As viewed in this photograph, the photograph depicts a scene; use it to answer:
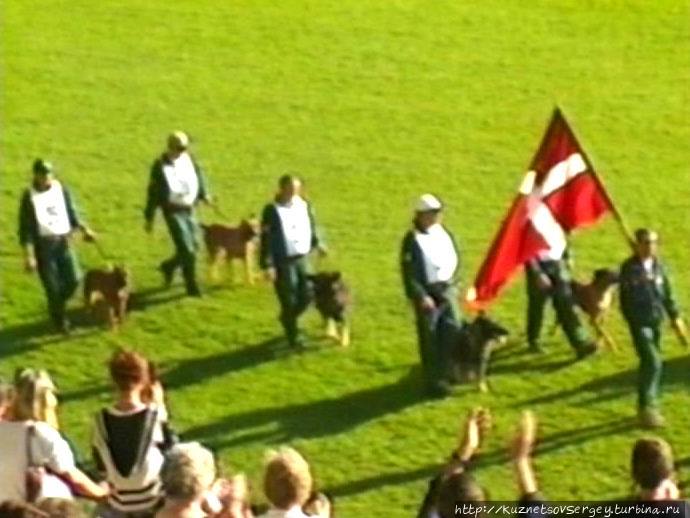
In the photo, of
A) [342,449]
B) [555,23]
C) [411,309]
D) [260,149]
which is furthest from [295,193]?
[555,23]

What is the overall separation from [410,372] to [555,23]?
9765mm

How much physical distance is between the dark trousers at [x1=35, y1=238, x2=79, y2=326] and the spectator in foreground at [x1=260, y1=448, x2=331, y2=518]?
7352 mm

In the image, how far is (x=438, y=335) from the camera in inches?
580

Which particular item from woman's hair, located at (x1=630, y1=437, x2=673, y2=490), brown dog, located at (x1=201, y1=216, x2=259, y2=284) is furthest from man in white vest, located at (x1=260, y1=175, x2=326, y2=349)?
woman's hair, located at (x1=630, y1=437, x2=673, y2=490)

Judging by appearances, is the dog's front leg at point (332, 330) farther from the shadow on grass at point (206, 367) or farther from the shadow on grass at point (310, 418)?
the shadow on grass at point (310, 418)

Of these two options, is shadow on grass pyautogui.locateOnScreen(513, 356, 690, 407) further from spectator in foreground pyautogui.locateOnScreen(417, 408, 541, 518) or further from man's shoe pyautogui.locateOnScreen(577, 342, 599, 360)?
spectator in foreground pyautogui.locateOnScreen(417, 408, 541, 518)

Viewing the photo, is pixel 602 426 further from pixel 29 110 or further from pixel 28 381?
pixel 29 110

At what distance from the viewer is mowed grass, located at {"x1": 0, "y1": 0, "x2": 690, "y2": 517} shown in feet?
46.7

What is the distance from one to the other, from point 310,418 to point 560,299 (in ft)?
6.92

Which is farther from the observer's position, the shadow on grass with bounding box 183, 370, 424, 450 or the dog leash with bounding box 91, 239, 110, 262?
the dog leash with bounding box 91, 239, 110, 262

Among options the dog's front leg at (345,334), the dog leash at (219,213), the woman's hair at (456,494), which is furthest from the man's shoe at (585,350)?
the woman's hair at (456,494)

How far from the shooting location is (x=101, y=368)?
1528 cm

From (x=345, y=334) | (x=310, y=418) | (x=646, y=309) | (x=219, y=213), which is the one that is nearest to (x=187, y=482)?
(x=310, y=418)

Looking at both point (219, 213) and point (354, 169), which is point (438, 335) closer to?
point (219, 213)
